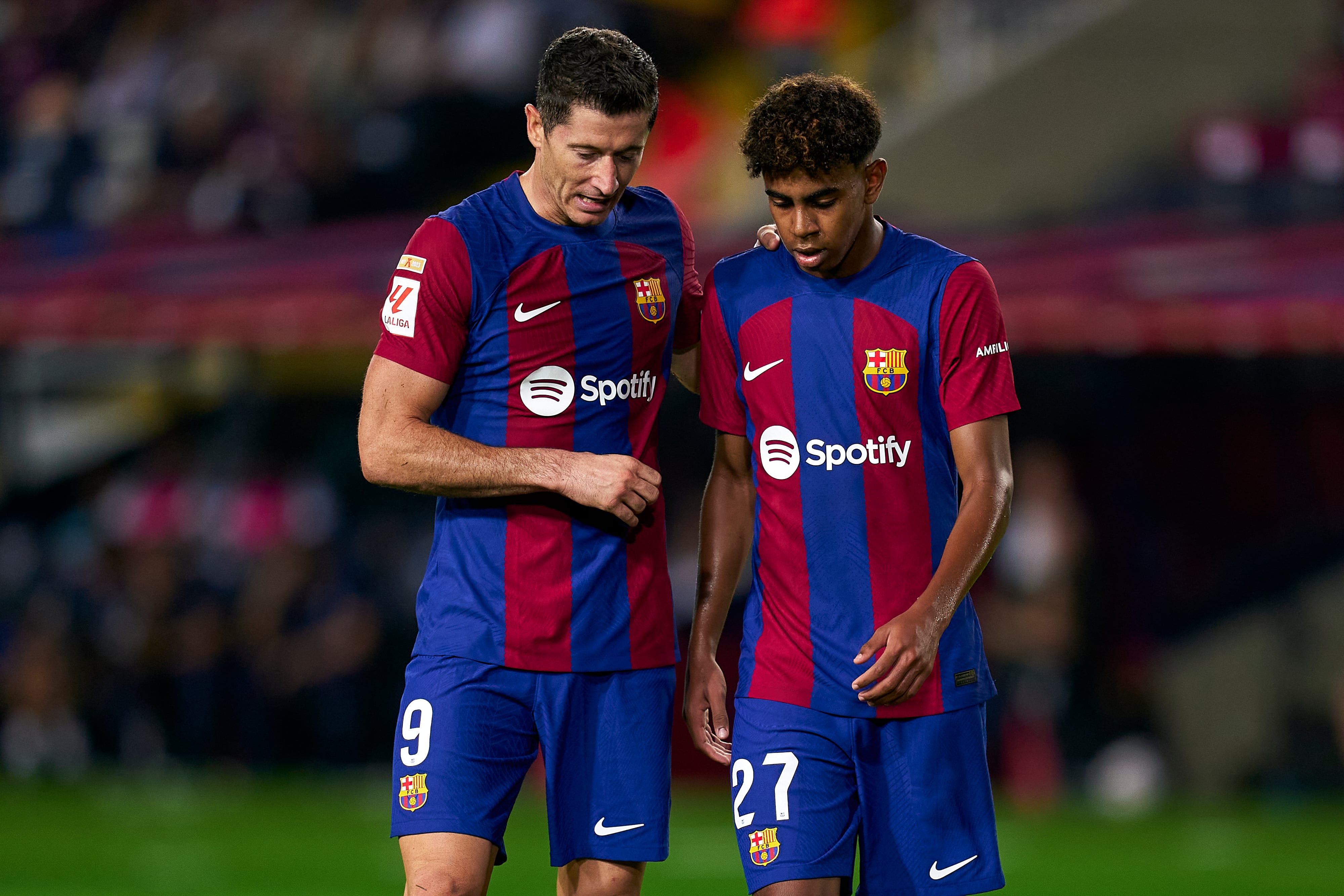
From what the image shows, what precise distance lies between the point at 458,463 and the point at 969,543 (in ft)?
3.83

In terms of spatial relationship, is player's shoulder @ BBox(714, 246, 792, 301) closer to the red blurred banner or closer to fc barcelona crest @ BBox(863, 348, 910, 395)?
fc barcelona crest @ BBox(863, 348, 910, 395)

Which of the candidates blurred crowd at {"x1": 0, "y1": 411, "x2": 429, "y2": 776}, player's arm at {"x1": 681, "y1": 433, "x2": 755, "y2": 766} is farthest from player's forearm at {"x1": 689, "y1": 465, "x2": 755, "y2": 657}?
blurred crowd at {"x1": 0, "y1": 411, "x2": 429, "y2": 776}

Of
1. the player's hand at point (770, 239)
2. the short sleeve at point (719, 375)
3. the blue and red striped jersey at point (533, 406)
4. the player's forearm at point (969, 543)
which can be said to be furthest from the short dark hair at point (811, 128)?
the player's forearm at point (969, 543)

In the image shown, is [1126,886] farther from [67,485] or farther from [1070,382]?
[67,485]

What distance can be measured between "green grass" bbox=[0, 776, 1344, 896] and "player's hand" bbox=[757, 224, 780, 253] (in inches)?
189

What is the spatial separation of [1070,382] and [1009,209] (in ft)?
5.02

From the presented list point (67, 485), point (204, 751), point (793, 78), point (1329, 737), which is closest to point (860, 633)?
point (793, 78)

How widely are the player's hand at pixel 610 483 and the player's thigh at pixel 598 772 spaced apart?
44cm

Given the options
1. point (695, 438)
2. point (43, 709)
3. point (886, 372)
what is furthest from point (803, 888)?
point (43, 709)

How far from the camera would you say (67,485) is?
49.5ft

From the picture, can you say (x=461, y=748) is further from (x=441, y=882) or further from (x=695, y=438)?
(x=695, y=438)

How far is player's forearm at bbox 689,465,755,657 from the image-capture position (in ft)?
14.6

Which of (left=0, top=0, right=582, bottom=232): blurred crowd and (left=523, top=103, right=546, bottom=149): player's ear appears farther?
(left=0, top=0, right=582, bottom=232): blurred crowd

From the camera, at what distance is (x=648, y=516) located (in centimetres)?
449
